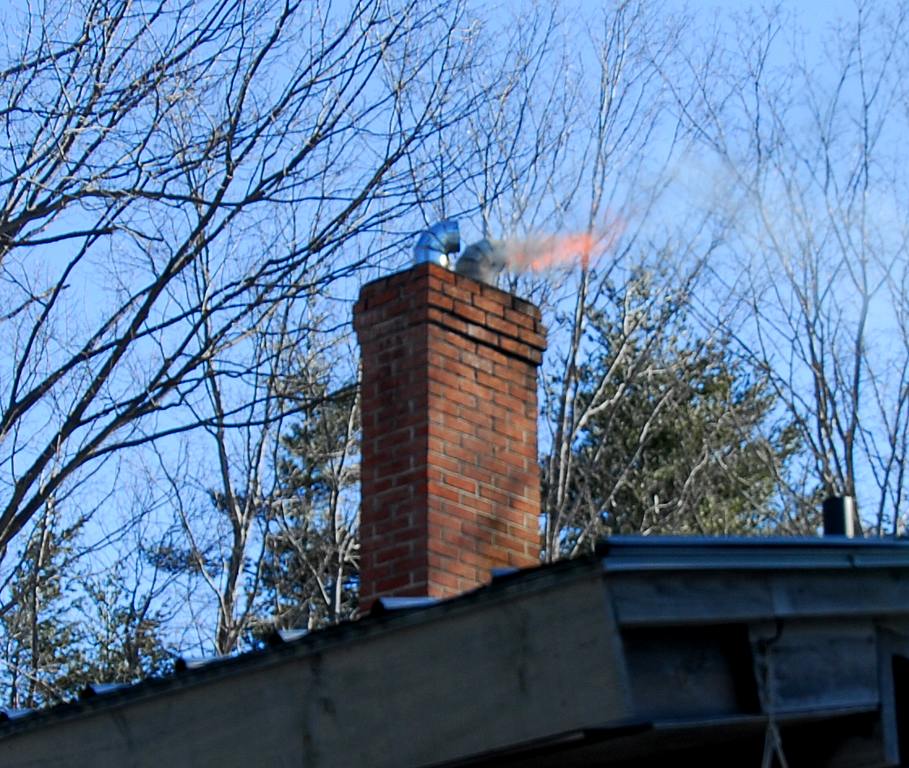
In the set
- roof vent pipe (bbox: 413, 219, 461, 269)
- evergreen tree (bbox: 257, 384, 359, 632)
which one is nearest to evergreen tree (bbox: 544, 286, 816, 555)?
evergreen tree (bbox: 257, 384, 359, 632)

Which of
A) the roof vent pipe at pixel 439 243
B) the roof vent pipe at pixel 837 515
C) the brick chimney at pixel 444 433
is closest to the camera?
the roof vent pipe at pixel 837 515

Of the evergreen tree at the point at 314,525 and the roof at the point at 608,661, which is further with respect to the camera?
the evergreen tree at the point at 314,525

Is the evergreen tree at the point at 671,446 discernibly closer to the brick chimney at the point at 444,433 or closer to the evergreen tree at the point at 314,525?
the evergreen tree at the point at 314,525

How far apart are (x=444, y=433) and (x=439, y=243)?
122 cm

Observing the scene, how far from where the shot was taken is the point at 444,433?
7680 millimetres

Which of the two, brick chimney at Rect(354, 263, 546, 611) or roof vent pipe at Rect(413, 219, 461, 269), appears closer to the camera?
brick chimney at Rect(354, 263, 546, 611)

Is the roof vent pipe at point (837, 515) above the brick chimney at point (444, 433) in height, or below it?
below

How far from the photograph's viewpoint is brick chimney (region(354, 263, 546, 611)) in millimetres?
7363

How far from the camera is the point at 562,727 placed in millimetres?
5152

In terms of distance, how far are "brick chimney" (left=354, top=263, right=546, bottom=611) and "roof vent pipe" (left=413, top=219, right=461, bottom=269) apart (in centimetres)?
23

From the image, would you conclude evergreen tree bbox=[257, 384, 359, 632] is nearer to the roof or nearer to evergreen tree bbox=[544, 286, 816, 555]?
evergreen tree bbox=[544, 286, 816, 555]

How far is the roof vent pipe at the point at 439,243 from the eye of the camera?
8.32 meters

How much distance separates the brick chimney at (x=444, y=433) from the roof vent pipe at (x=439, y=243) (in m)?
0.23

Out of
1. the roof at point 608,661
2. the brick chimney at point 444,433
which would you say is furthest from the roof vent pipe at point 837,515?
the brick chimney at point 444,433
